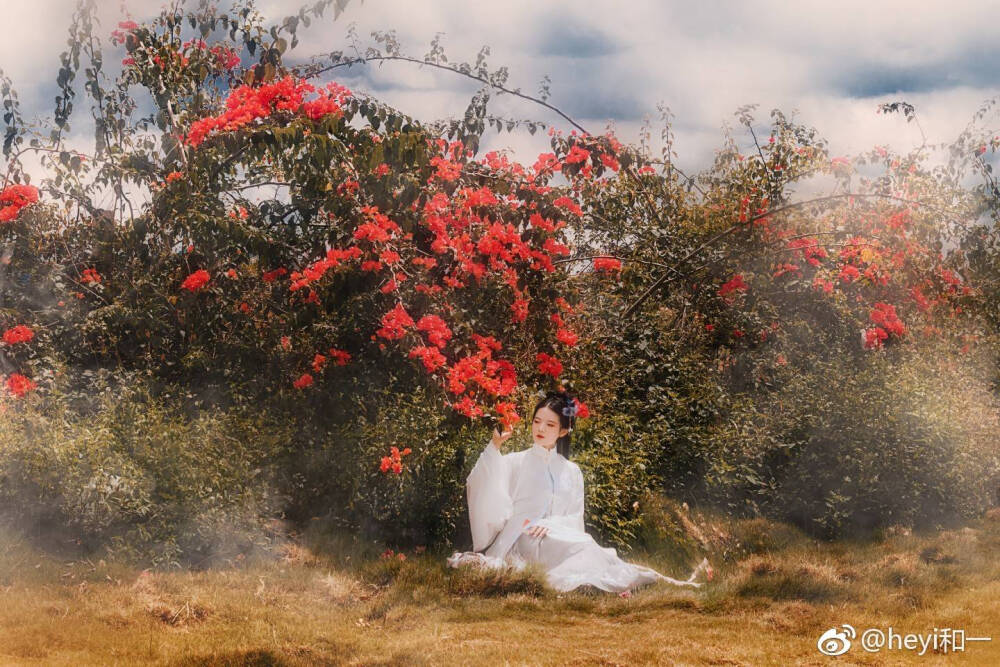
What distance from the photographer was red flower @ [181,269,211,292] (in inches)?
222

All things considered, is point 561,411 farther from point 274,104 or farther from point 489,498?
point 274,104

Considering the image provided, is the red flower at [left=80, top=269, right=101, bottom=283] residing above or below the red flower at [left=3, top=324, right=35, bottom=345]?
above

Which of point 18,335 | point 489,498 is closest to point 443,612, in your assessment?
point 489,498

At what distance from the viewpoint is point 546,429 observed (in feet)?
16.5

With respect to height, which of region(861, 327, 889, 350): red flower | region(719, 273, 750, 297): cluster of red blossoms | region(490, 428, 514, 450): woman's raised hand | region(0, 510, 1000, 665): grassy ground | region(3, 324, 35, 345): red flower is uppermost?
region(719, 273, 750, 297): cluster of red blossoms

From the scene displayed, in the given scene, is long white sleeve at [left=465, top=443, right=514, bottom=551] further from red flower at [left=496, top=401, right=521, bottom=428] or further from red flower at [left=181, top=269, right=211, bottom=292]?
red flower at [left=181, top=269, right=211, bottom=292]

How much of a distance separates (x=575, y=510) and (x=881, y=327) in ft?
10.6

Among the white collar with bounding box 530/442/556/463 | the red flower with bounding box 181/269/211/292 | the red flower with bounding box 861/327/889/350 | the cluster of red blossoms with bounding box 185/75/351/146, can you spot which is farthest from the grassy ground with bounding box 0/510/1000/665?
the cluster of red blossoms with bounding box 185/75/351/146

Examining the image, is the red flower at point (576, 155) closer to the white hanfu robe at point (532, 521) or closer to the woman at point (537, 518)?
the woman at point (537, 518)

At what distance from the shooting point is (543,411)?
507cm

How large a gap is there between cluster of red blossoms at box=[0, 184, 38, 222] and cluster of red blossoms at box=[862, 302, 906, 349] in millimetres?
6055

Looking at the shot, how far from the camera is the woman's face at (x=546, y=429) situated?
500 cm

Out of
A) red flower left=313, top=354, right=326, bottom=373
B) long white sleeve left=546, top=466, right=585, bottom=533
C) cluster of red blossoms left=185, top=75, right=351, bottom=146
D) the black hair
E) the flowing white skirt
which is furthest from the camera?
red flower left=313, top=354, right=326, bottom=373

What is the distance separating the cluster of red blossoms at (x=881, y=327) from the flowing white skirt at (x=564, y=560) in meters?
2.96
